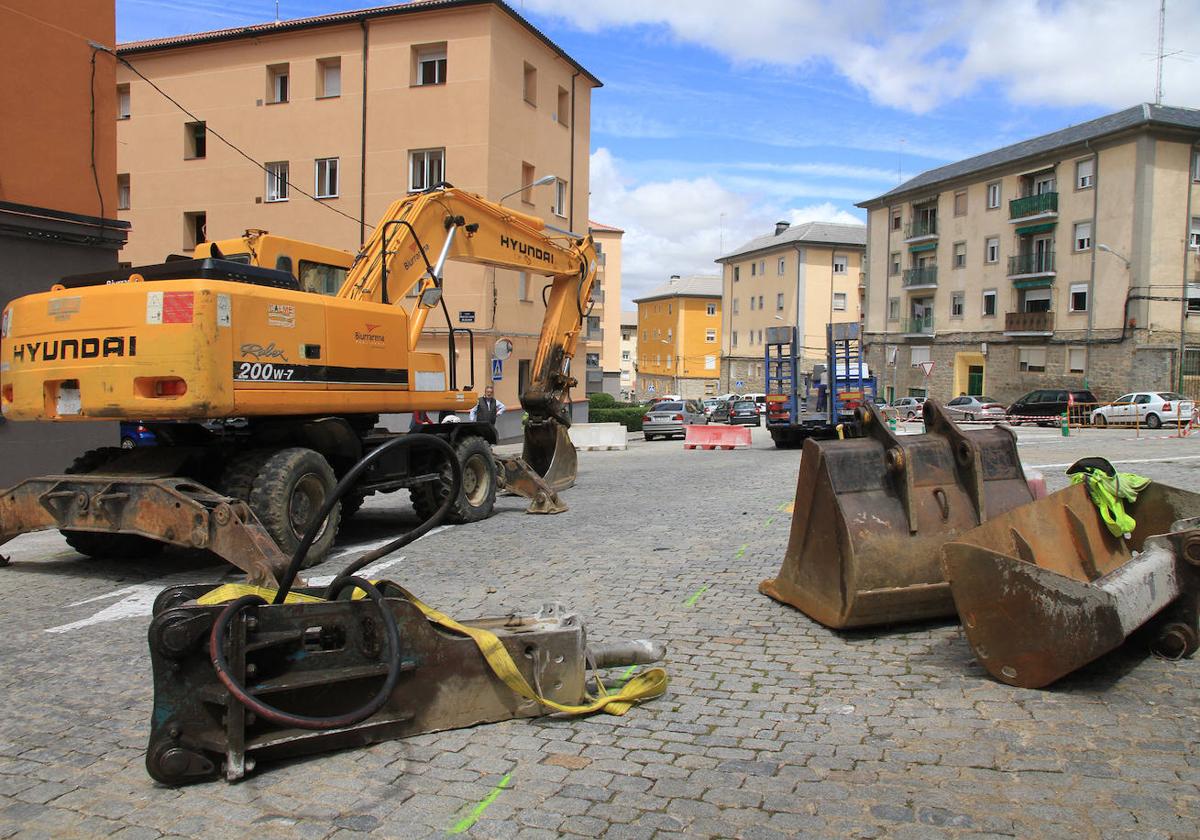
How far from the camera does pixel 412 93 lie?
2836 cm

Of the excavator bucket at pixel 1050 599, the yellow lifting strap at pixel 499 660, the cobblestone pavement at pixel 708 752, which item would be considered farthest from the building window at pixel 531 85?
the yellow lifting strap at pixel 499 660

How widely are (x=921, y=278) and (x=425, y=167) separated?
36856 millimetres

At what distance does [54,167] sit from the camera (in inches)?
513

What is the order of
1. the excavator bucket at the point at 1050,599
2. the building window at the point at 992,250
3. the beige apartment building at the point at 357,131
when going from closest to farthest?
1. the excavator bucket at the point at 1050,599
2. the beige apartment building at the point at 357,131
3. the building window at the point at 992,250

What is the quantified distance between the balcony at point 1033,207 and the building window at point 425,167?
33.1m

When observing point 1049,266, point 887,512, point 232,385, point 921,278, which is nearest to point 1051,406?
point 1049,266

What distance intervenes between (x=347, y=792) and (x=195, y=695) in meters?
0.71

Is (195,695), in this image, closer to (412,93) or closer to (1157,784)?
(1157,784)

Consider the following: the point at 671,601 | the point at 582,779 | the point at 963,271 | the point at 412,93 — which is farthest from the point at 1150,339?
the point at 582,779

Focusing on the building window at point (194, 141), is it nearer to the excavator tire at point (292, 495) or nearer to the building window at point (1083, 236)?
the excavator tire at point (292, 495)

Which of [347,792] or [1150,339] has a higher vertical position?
[1150,339]

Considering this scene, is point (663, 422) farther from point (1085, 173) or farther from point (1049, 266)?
point (1085, 173)

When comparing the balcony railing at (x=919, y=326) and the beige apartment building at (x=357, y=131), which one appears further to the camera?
the balcony railing at (x=919, y=326)

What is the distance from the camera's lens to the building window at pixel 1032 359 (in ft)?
155
